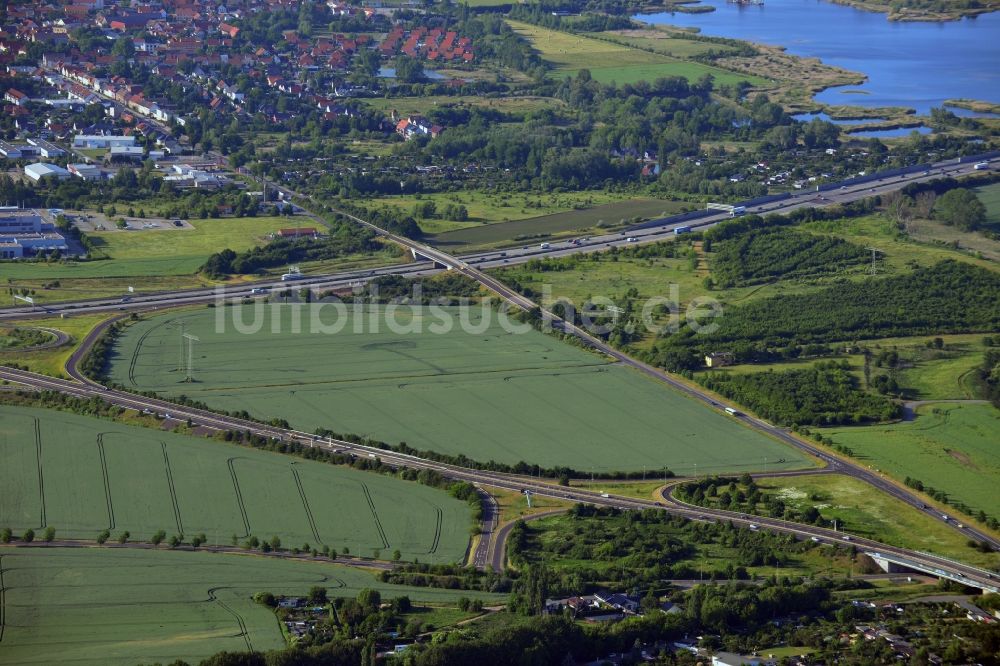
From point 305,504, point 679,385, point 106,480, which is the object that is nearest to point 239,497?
point 305,504

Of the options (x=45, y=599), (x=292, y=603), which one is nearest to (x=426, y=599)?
(x=292, y=603)

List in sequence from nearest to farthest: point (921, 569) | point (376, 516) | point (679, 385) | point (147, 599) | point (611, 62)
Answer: point (147, 599)
point (921, 569)
point (376, 516)
point (679, 385)
point (611, 62)

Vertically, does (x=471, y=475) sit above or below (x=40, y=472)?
above

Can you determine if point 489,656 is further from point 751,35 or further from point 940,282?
point 751,35

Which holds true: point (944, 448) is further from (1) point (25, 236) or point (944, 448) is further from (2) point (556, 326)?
(1) point (25, 236)

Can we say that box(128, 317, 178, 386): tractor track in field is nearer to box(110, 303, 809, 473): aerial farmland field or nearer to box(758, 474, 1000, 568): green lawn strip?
box(110, 303, 809, 473): aerial farmland field

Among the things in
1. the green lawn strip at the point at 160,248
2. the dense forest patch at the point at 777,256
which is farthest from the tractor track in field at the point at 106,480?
the dense forest patch at the point at 777,256

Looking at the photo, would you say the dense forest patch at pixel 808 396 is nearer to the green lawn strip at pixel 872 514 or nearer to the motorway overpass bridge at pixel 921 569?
the green lawn strip at pixel 872 514
